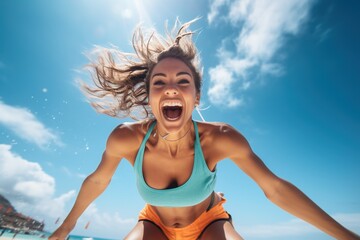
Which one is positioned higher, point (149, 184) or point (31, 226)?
point (31, 226)

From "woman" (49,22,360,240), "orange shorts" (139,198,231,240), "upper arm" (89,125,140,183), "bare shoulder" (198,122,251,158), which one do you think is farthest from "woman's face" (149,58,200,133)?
"orange shorts" (139,198,231,240)

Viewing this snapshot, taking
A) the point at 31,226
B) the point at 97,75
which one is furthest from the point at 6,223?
the point at 97,75

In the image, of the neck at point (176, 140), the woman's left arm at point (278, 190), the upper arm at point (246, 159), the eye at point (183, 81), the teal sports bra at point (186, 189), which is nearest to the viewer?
the woman's left arm at point (278, 190)

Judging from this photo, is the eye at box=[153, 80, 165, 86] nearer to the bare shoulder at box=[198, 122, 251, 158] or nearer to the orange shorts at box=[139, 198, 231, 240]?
the bare shoulder at box=[198, 122, 251, 158]

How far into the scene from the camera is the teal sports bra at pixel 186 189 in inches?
130

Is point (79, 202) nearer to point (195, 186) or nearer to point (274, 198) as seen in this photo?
point (195, 186)

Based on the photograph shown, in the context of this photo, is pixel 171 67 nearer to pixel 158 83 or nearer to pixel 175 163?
pixel 158 83

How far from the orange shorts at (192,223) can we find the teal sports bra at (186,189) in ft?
1.23

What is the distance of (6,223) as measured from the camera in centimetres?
5941

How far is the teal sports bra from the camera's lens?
3295mm

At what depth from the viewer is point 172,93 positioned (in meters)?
3.35

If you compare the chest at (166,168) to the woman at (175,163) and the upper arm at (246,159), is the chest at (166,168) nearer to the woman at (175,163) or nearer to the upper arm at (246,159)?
the woman at (175,163)

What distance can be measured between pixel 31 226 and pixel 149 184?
3103 inches

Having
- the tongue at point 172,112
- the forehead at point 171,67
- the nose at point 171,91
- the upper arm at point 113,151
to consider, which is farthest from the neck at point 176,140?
the forehead at point 171,67
